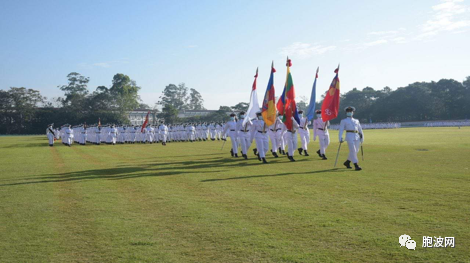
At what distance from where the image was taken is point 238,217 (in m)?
6.41

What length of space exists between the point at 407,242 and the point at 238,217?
8.88 feet

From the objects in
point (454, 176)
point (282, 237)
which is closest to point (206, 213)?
point (282, 237)

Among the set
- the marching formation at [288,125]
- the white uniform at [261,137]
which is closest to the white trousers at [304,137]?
the marching formation at [288,125]

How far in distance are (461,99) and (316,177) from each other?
3819 inches

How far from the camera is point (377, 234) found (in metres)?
5.23

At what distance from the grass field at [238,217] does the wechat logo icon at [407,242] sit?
80mm

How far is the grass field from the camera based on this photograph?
15.4ft

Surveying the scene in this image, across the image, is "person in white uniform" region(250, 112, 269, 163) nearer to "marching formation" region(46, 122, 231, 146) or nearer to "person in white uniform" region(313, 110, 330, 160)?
"person in white uniform" region(313, 110, 330, 160)

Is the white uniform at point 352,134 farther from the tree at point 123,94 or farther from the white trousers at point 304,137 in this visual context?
the tree at point 123,94

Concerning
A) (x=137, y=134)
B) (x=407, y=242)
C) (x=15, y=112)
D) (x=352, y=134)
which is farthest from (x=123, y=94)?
(x=407, y=242)

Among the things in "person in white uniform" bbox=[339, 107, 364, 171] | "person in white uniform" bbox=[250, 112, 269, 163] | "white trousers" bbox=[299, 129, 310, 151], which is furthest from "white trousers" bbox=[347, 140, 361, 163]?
"white trousers" bbox=[299, 129, 310, 151]

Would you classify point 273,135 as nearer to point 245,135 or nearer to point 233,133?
point 245,135

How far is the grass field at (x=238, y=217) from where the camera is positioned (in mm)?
4699

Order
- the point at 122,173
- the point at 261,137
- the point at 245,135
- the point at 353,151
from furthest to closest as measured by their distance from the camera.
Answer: the point at 245,135, the point at 261,137, the point at 122,173, the point at 353,151
